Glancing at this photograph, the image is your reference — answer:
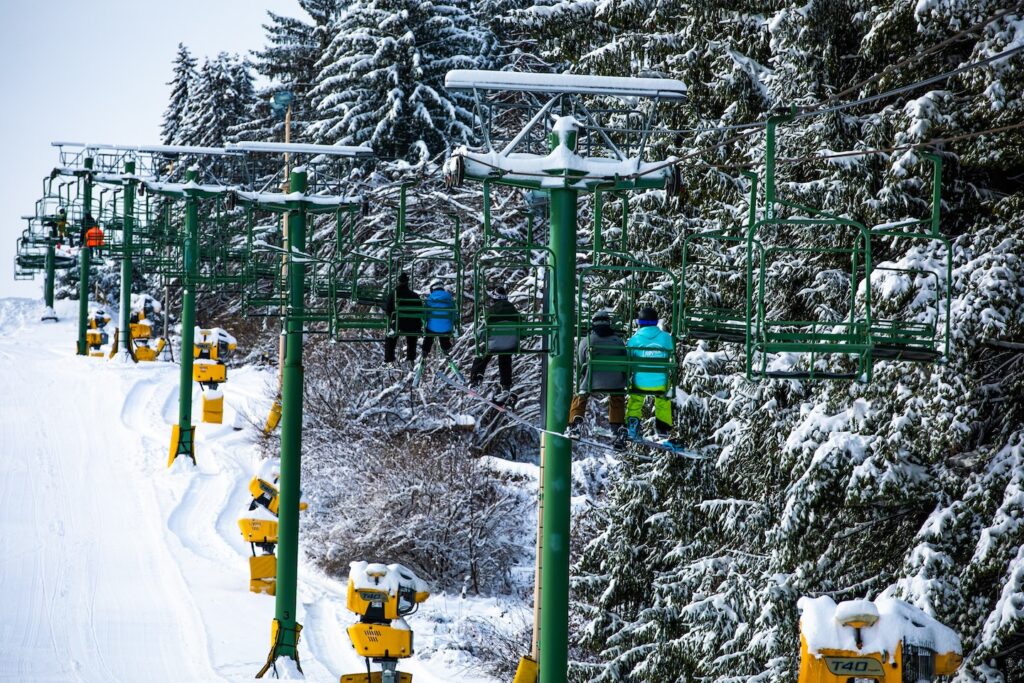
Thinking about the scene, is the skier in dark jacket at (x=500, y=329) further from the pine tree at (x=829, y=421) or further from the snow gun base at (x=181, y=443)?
the snow gun base at (x=181, y=443)

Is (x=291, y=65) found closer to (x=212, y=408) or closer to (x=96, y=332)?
(x=96, y=332)

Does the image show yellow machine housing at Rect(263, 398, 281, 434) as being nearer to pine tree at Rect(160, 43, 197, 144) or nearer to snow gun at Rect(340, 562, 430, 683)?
snow gun at Rect(340, 562, 430, 683)

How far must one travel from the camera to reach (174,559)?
2006 centimetres

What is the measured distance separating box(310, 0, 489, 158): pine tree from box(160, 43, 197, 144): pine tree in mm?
24890

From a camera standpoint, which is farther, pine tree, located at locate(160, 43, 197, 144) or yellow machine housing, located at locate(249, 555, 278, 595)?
pine tree, located at locate(160, 43, 197, 144)

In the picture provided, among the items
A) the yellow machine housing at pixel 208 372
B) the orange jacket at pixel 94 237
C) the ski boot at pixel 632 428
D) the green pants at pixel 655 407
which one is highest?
the orange jacket at pixel 94 237

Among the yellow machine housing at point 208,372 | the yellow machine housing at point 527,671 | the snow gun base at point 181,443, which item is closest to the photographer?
the yellow machine housing at point 527,671

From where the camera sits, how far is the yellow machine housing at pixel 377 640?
1169cm

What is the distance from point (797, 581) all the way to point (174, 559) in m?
10.7

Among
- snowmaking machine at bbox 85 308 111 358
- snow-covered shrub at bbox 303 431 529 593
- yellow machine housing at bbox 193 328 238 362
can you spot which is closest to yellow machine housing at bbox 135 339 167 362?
snowmaking machine at bbox 85 308 111 358

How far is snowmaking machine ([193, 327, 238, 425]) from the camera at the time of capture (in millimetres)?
27750

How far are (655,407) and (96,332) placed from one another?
30.8m

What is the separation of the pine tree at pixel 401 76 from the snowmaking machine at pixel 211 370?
7.74 meters

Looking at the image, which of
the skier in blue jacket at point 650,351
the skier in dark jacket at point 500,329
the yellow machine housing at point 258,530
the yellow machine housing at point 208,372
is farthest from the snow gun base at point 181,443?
the skier in blue jacket at point 650,351
